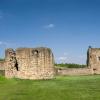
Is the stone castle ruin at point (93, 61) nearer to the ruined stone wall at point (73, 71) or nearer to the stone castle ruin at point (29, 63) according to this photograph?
the ruined stone wall at point (73, 71)

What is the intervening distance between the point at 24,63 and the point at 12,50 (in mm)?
2009

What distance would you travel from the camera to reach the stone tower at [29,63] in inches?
1417

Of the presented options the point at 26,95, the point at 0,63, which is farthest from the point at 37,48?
the point at 26,95

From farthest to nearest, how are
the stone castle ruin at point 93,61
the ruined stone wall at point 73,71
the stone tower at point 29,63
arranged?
the stone castle ruin at point 93,61, the ruined stone wall at point 73,71, the stone tower at point 29,63

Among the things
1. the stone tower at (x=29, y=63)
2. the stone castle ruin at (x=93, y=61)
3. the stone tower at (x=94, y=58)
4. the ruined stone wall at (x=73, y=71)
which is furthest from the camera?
the stone tower at (x=94, y=58)

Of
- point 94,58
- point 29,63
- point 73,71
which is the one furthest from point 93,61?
point 29,63

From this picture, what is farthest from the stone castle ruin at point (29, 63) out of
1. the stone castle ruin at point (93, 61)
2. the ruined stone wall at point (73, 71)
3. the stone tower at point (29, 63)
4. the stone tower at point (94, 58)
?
the stone tower at point (94, 58)

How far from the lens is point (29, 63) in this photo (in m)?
36.2

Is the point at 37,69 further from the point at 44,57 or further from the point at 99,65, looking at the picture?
the point at 99,65

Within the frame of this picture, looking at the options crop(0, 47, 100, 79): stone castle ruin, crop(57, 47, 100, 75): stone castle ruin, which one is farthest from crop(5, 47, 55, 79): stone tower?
crop(57, 47, 100, 75): stone castle ruin

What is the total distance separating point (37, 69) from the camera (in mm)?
36219

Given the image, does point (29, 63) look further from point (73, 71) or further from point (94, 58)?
point (94, 58)

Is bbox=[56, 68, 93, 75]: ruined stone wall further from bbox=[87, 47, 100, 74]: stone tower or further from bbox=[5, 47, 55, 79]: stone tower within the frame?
bbox=[5, 47, 55, 79]: stone tower

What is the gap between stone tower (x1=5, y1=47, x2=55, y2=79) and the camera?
36.0 metres
